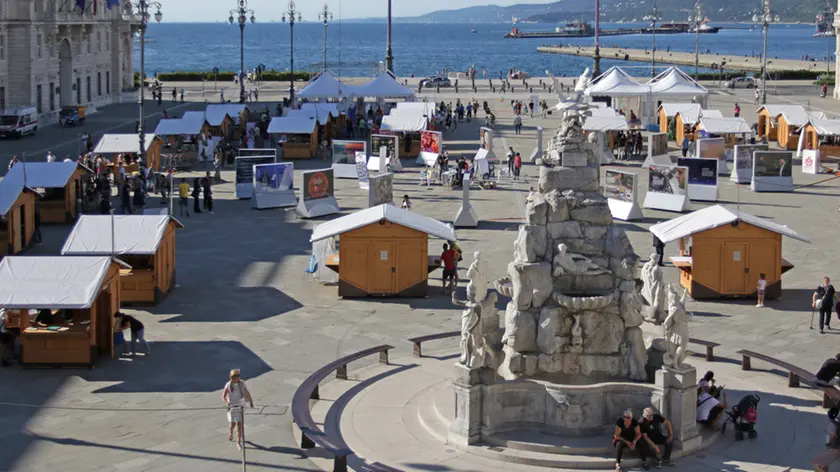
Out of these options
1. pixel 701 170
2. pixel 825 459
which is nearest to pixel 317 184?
pixel 701 170

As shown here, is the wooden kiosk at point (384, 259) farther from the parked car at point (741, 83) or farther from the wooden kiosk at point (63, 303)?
the parked car at point (741, 83)

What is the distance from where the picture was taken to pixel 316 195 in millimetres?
40531

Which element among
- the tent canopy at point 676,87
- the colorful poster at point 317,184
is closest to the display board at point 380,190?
the colorful poster at point 317,184

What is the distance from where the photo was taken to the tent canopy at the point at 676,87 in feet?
210

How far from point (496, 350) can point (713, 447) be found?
12.7 ft

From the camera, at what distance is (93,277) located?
78.1ft

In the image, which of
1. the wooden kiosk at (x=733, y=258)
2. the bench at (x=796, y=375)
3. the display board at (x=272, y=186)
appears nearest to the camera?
the bench at (x=796, y=375)

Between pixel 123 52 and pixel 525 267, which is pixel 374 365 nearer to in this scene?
pixel 525 267

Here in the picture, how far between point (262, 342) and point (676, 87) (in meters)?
43.8

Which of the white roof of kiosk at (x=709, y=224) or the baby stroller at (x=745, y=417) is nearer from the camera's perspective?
the baby stroller at (x=745, y=417)

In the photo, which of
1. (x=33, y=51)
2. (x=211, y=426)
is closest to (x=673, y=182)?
(x=211, y=426)

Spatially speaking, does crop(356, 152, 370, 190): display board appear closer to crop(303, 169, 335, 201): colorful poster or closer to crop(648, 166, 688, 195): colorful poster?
crop(303, 169, 335, 201): colorful poster

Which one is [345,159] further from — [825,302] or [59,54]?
[59,54]

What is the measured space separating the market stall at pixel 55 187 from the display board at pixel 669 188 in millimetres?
19034
